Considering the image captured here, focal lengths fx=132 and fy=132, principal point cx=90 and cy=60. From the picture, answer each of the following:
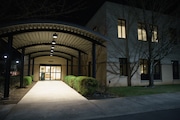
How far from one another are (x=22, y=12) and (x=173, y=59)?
56.8 feet

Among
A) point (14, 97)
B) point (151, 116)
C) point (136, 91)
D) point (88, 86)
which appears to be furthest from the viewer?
point (136, 91)

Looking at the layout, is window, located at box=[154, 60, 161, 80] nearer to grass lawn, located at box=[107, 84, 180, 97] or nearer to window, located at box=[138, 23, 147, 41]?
window, located at box=[138, 23, 147, 41]

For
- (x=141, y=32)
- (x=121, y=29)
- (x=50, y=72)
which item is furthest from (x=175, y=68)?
(x=50, y=72)

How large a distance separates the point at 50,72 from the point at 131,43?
16.1 metres

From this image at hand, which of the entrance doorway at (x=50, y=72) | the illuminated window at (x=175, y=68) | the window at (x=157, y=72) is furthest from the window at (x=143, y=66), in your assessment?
the entrance doorway at (x=50, y=72)

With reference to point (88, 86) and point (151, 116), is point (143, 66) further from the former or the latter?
point (151, 116)

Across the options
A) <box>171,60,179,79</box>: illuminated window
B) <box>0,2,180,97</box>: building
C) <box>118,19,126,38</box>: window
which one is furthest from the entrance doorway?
<box>171,60,179,79</box>: illuminated window

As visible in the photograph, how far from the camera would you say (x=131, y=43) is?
1445 cm

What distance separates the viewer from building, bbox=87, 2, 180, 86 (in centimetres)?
1356

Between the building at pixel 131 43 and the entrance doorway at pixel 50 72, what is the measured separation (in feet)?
40.9

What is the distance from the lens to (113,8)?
14227 millimetres

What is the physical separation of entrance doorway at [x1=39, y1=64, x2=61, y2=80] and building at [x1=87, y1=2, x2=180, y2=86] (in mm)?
12461

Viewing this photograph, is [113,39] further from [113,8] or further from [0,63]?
[0,63]

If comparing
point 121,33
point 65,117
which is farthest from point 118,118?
point 121,33
